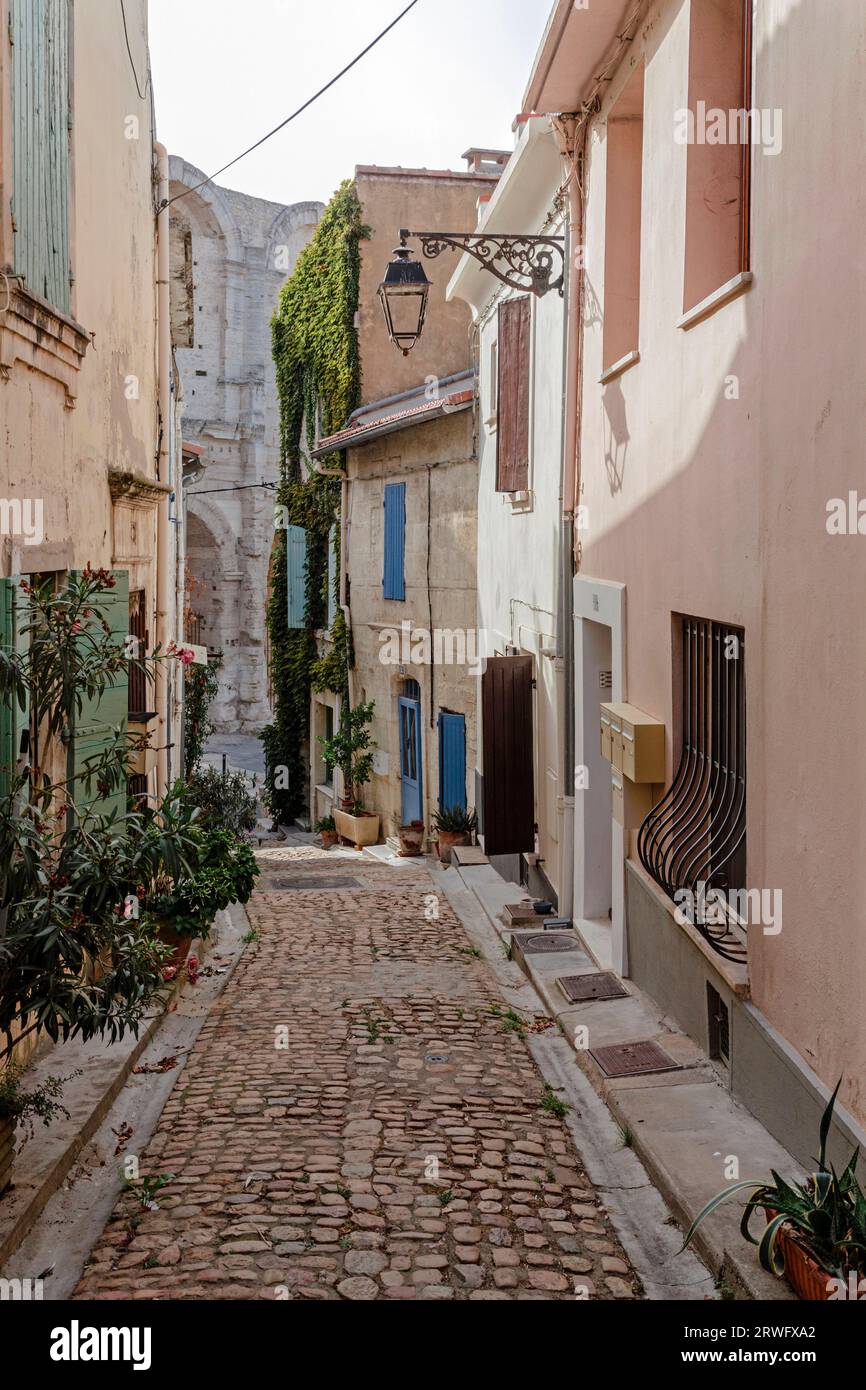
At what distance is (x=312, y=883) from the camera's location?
45.1ft

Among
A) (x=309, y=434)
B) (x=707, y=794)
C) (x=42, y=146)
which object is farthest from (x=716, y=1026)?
(x=309, y=434)

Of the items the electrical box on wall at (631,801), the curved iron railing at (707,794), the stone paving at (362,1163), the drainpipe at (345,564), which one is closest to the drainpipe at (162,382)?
the stone paving at (362,1163)

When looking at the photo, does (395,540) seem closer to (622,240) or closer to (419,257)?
(419,257)

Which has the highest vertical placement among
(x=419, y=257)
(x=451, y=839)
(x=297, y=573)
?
(x=419, y=257)

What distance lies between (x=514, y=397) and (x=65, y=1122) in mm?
8373

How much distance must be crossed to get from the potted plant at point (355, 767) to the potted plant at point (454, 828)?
12.8 feet

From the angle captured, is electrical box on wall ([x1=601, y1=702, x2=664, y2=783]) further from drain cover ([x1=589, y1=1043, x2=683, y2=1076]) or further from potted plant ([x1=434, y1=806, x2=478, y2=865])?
potted plant ([x1=434, y1=806, x2=478, y2=865])

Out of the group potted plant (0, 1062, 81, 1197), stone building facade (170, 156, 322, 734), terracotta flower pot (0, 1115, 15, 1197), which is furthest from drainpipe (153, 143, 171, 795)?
stone building facade (170, 156, 322, 734)

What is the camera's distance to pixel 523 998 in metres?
8.33

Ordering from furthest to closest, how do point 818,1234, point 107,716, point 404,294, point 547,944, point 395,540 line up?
point 395,540
point 404,294
point 547,944
point 107,716
point 818,1234

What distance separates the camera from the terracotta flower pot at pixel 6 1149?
4.80 m

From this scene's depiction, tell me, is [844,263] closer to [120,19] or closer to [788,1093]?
[788,1093]
